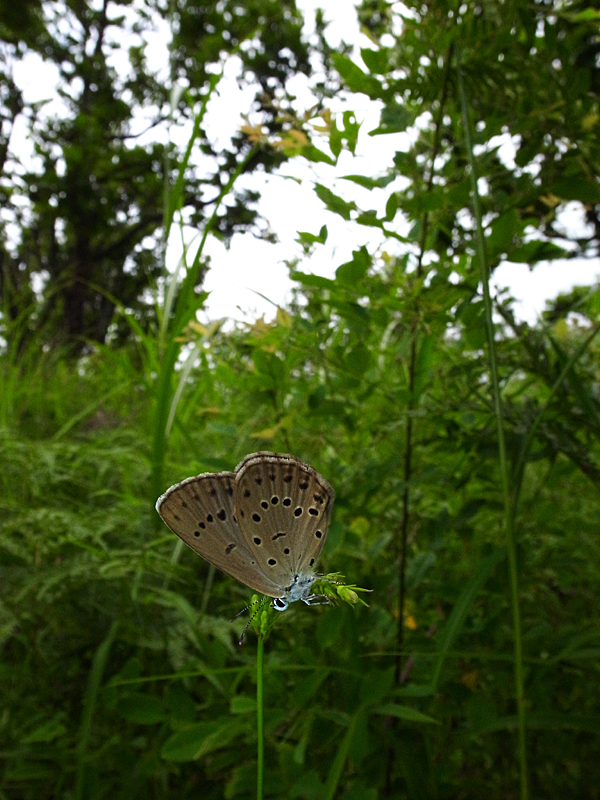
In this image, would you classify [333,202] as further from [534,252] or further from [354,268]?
[534,252]

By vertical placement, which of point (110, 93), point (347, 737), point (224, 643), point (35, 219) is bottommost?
point (347, 737)

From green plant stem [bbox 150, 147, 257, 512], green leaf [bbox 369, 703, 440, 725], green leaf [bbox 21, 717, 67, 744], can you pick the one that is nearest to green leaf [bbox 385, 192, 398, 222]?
green plant stem [bbox 150, 147, 257, 512]

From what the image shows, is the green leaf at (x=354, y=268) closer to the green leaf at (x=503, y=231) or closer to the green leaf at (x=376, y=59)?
the green leaf at (x=503, y=231)

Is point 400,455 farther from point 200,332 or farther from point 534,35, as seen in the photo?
point 534,35

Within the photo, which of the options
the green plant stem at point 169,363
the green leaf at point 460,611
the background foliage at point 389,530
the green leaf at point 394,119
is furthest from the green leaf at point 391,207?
the green leaf at point 460,611

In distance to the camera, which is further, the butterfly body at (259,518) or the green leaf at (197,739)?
the green leaf at (197,739)

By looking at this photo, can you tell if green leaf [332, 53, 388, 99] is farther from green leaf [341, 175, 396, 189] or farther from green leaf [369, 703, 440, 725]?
Result: green leaf [369, 703, 440, 725]

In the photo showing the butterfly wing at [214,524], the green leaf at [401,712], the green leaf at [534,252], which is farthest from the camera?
the green leaf at [534,252]

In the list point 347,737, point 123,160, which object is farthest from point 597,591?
point 123,160
